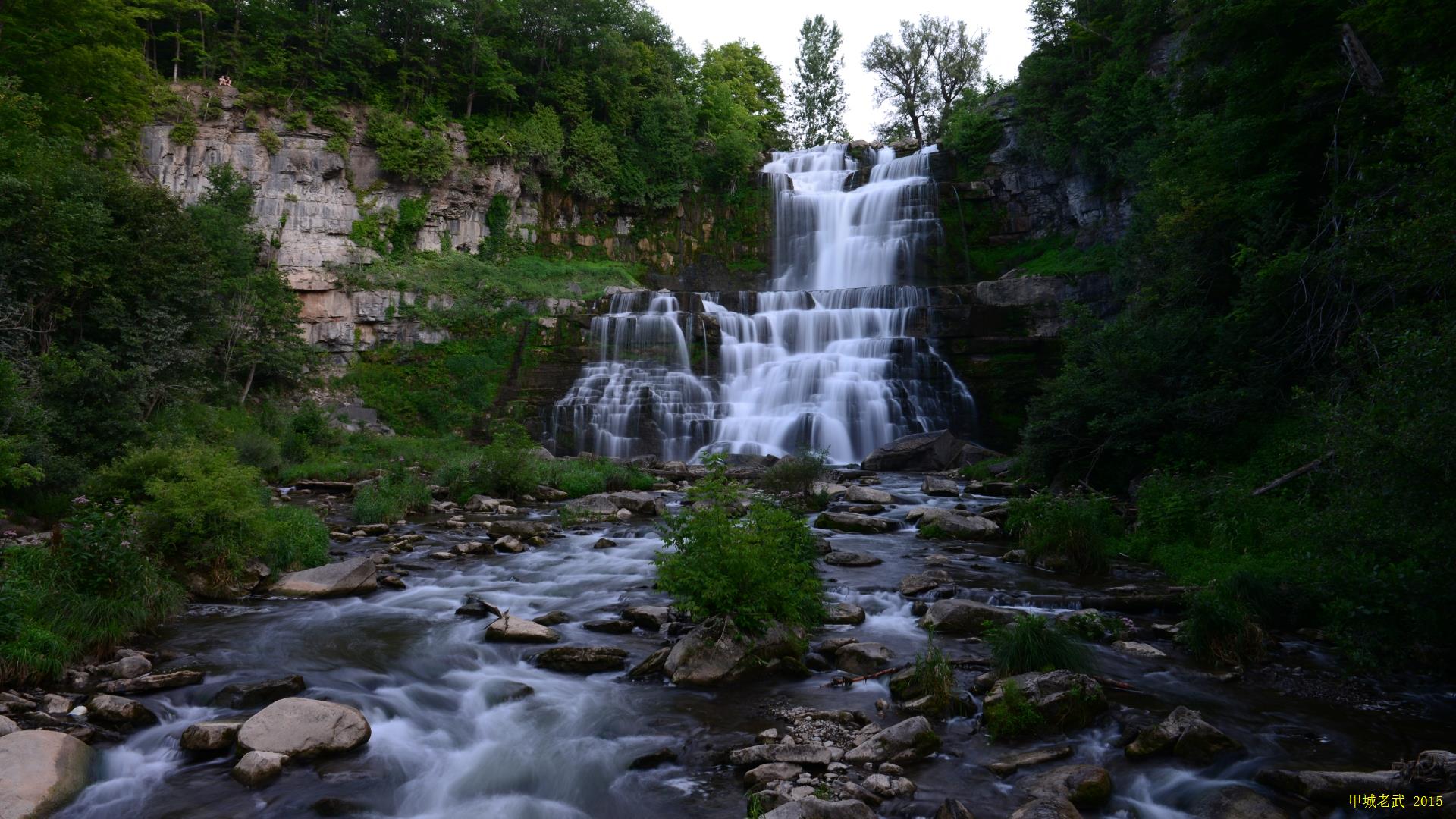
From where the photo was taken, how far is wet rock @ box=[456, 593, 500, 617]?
9.03 m

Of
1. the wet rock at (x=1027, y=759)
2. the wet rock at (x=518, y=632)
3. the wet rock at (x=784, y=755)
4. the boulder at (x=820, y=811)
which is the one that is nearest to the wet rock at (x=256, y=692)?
the wet rock at (x=518, y=632)

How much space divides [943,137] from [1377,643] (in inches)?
1521

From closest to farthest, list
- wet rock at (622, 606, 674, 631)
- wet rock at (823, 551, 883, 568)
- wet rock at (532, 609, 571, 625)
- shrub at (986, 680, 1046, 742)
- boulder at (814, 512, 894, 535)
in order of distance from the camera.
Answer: shrub at (986, 680, 1046, 742), wet rock at (622, 606, 674, 631), wet rock at (532, 609, 571, 625), wet rock at (823, 551, 883, 568), boulder at (814, 512, 894, 535)

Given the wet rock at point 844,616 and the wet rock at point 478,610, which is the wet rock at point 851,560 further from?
the wet rock at point 478,610

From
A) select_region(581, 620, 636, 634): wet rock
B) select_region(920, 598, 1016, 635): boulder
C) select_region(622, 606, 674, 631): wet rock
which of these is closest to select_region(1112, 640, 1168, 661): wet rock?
select_region(920, 598, 1016, 635): boulder

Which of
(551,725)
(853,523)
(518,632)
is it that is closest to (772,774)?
(551,725)

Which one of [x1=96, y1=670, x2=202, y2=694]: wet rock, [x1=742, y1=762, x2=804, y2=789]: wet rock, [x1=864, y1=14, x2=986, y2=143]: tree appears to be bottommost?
[x1=96, y1=670, x2=202, y2=694]: wet rock

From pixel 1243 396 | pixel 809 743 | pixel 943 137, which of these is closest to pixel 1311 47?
pixel 1243 396

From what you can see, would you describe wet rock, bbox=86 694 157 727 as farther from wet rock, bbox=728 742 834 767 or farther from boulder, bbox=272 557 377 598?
wet rock, bbox=728 742 834 767

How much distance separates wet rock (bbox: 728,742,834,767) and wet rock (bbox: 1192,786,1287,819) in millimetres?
2356

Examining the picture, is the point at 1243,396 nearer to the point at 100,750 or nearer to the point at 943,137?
the point at 100,750

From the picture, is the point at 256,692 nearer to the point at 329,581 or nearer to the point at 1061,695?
the point at 329,581

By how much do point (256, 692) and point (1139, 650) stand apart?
8.21m

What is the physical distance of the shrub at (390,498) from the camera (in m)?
14.7
